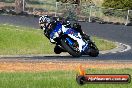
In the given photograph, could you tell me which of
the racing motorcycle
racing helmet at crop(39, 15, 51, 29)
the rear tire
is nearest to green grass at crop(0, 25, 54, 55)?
the racing motorcycle

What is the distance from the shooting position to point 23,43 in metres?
27.7

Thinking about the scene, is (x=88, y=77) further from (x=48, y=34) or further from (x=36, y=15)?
(x=36, y=15)

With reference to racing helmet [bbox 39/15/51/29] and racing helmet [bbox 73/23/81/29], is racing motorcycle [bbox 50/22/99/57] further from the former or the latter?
racing helmet [bbox 39/15/51/29]

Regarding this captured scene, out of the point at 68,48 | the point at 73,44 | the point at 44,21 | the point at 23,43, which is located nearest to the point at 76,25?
the point at 68,48

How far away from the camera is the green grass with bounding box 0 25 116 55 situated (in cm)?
2612

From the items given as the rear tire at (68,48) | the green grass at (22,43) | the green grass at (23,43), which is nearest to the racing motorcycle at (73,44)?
the rear tire at (68,48)

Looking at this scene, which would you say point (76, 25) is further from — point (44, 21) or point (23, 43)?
point (23, 43)

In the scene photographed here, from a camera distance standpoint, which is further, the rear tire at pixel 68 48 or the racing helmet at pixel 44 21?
the rear tire at pixel 68 48

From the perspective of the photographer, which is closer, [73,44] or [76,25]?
[76,25]

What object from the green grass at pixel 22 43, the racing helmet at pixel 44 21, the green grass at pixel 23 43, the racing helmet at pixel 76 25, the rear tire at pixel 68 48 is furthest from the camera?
the green grass at pixel 22 43

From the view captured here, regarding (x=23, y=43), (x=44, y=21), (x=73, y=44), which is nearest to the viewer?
(x=44, y=21)

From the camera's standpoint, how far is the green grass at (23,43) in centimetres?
2612

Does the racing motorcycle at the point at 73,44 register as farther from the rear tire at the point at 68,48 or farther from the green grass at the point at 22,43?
the green grass at the point at 22,43

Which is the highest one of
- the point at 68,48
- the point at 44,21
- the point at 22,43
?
the point at 44,21
